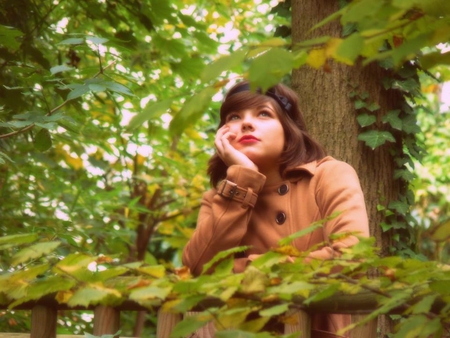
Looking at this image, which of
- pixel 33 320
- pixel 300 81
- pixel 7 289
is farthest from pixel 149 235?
pixel 7 289

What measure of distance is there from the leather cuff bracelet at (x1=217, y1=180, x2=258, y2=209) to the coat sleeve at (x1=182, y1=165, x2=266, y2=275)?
0.01 metres

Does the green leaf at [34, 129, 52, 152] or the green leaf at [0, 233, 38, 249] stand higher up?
the green leaf at [34, 129, 52, 152]

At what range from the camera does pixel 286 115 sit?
3217 millimetres

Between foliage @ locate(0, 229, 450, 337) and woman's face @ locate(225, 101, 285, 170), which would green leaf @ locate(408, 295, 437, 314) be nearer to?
foliage @ locate(0, 229, 450, 337)

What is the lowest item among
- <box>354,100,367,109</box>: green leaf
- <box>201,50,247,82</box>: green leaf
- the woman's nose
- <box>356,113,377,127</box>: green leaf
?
<box>201,50,247,82</box>: green leaf

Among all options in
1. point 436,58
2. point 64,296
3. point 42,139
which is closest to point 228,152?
point 42,139

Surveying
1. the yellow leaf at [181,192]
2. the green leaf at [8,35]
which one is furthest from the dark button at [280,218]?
the yellow leaf at [181,192]

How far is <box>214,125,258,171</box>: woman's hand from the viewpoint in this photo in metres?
3.01

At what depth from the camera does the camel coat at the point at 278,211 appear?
9.40ft

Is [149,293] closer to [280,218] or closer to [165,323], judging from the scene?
[165,323]

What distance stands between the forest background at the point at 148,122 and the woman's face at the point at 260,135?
37cm

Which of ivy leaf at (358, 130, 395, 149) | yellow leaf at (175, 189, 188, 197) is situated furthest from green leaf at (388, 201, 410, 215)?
yellow leaf at (175, 189, 188, 197)

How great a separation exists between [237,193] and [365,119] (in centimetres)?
113

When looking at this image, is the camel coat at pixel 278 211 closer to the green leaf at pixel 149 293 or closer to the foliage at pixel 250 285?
the foliage at pixel 250 285
